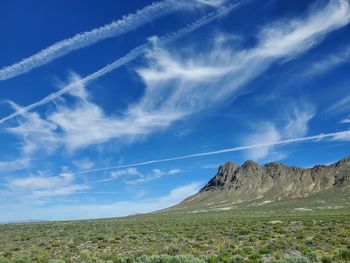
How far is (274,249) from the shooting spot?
74.2 ft

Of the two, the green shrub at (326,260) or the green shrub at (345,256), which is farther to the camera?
the green shrub at (345,256)

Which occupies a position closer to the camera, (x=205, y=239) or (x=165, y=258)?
(x=165, y=258)

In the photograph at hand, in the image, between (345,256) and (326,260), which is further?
(345,256)

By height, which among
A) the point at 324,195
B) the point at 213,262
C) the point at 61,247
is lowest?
the point at 213,262

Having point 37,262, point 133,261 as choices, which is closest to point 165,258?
point 133,261

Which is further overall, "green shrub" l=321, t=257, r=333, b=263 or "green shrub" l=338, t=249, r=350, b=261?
"green shrub" l=338, t=249, r=350, b=261

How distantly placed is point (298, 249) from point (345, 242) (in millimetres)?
4310

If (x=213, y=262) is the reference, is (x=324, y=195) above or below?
above

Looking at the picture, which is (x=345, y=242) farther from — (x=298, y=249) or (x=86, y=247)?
(x=86, y=247)

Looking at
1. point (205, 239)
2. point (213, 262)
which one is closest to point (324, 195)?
point (205, 239)

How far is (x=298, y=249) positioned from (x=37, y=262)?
1490 cm

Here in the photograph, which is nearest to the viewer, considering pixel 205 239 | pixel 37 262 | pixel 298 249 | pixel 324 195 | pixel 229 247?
pixel 37 262

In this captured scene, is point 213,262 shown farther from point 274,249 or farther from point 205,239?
point 205,239

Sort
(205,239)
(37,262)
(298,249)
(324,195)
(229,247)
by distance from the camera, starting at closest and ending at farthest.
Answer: (37,262) < (298,249) < (229,247) < (205,239) < (324,195)
